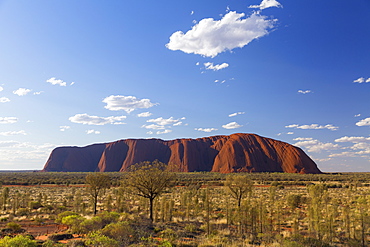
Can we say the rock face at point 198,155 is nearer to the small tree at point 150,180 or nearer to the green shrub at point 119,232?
the small tree at point 150,180

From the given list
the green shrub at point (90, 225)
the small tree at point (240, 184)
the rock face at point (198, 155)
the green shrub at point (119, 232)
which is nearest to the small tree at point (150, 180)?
the green shrub at point (90, 225)

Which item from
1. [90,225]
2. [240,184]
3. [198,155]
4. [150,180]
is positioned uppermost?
[198,155]

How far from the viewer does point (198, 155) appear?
5295 inches

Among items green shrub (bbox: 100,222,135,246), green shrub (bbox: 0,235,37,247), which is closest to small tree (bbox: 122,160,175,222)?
green shrub (bbox: 100,222,135,246)

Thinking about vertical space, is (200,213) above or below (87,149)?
below

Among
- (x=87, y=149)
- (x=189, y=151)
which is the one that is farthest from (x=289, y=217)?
(x=87, y=149)

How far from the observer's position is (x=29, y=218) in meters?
21.3

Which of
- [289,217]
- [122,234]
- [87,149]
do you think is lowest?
[289,217]

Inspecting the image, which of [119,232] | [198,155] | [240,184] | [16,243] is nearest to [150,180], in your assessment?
[119,232]

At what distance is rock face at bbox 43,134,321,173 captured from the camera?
11581 cm

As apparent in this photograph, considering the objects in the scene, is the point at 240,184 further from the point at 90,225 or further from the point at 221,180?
the point at 221,180

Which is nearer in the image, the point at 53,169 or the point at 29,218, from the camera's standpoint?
the point at 29,218

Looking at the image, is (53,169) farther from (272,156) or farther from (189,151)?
(272,156)

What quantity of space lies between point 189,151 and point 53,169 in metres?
83.6
